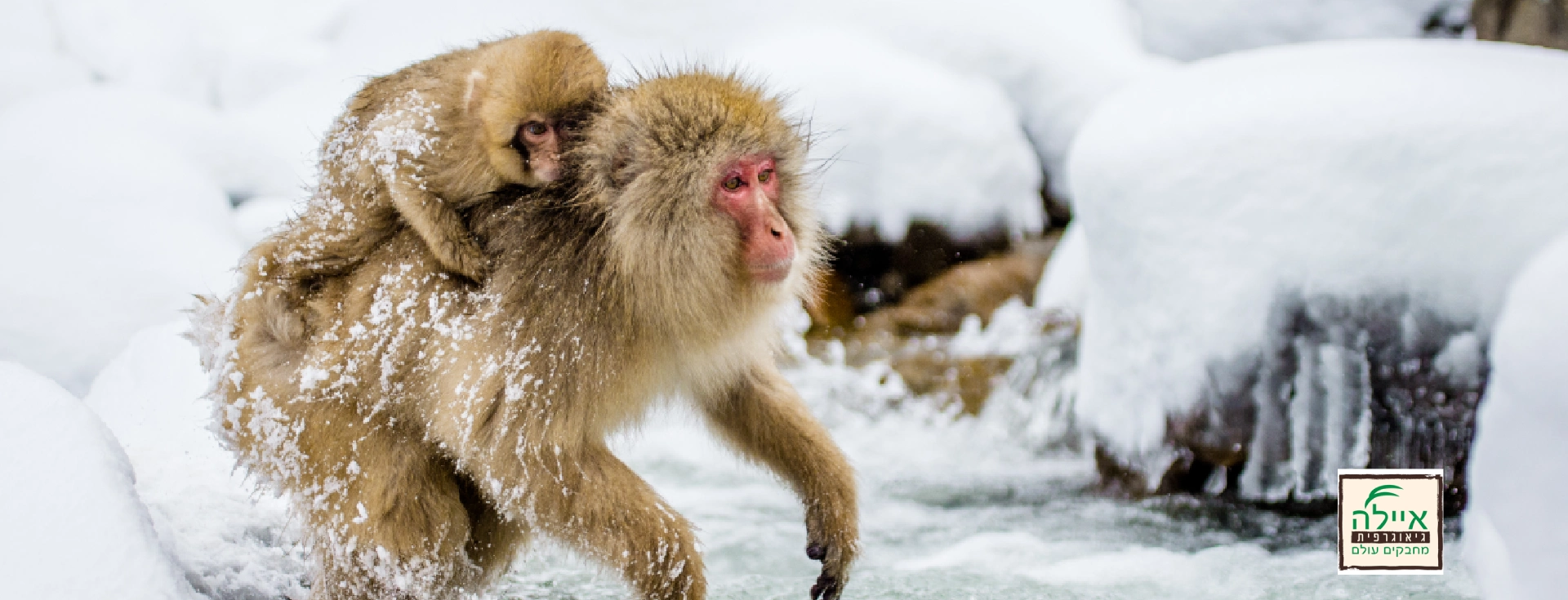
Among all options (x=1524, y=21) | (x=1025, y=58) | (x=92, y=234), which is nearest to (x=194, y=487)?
(x=92, y=234)

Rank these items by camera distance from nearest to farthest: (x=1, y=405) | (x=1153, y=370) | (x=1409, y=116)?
(x=1, y=405) → (x=1409, y=116) → (x=1153, y=370)

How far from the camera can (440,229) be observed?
245cm

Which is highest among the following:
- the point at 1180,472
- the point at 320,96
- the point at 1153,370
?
the point at 320,96

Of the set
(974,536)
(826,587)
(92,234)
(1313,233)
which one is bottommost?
(826,587)

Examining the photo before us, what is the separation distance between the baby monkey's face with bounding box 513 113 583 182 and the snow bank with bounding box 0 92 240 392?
2522 mm

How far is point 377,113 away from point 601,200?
0.60m

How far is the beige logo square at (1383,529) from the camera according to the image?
349cm

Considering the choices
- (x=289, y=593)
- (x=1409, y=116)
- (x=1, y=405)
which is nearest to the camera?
(x=1, y=405)

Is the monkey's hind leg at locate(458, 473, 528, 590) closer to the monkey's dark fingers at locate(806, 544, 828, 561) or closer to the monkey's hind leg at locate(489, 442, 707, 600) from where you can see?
the monkey's hind leg at locate(489, 442, 707, 600)

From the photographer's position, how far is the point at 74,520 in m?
2.39

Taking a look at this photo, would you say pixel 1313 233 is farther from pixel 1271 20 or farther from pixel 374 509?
pixel 1271 20

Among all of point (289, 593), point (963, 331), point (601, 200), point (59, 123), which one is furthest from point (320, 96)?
point (601, 200)

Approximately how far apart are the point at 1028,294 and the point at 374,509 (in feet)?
15.4

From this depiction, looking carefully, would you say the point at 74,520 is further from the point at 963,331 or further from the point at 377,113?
the point at 963,331
